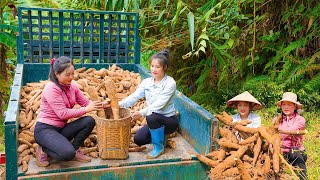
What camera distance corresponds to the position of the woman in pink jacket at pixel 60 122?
3.13m

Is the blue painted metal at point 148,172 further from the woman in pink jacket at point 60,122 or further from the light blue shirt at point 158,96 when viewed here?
the light blue shirt at point 158,96

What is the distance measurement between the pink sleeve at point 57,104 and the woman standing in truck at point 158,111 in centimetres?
54

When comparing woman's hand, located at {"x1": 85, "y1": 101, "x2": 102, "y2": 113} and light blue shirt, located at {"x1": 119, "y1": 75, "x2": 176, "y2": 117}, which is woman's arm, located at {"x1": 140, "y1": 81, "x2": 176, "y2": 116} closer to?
light blue shirt, located at {"x1": 119, "y1": 75, "x2": 176, "y2": 117}

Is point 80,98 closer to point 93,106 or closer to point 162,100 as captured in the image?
point 93,106

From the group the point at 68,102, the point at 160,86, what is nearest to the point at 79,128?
the point at 68,102

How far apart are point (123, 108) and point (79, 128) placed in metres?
0.45

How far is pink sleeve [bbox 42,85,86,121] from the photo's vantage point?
10.5 feet

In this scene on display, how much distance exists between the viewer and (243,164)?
9.90ft

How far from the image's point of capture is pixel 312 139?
488 cm

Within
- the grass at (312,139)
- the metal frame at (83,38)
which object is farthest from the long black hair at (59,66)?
the grass at (312,139)

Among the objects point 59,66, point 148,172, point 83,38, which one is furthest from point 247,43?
point 59,66

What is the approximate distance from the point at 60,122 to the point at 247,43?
389 centimetres

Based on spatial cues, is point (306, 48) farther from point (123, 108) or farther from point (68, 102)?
point (68, 102)

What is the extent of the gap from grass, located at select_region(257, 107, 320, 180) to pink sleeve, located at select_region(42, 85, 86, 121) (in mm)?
2369
